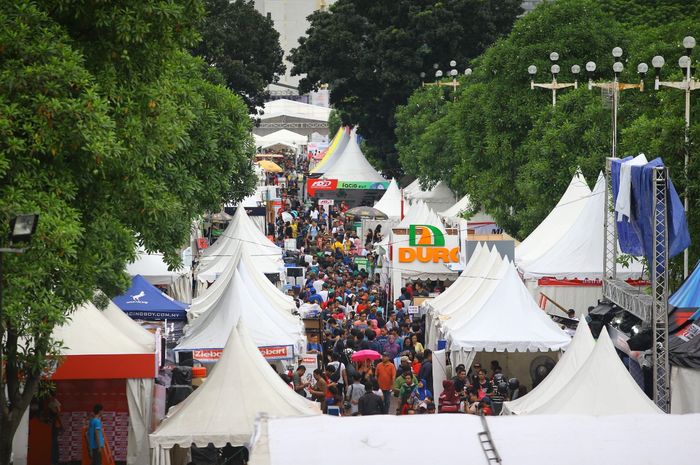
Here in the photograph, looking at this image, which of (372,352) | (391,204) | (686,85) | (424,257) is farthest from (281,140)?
(686,85)

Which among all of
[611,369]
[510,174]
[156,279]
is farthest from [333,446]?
[510,174]

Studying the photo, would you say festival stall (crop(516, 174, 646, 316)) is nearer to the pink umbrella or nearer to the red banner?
the pink umbrella

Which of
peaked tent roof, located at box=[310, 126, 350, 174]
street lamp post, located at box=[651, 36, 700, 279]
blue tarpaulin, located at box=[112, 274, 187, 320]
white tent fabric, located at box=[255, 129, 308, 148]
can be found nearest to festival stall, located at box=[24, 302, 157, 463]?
blue tarpaulin, located at box=[112, 274, 187, 320]

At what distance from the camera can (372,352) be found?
22.0 meters

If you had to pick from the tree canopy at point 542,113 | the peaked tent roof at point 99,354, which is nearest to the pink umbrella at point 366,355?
the peaked tent roof at point 99,354

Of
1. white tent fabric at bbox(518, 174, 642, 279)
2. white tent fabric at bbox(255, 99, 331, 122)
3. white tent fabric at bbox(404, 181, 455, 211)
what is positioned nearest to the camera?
white tent fabric at bbox(518, 174, 642, 279)

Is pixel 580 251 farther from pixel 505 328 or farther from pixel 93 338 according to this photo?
pixel 93 338

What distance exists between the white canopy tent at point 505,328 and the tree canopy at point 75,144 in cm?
727

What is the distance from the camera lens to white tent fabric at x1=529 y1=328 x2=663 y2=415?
15078 millimetres

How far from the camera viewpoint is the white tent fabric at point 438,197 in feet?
165

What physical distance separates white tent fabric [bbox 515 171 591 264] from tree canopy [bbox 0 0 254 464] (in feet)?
46.6

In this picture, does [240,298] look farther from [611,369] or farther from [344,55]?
[344,55]

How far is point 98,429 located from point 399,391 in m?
5.23

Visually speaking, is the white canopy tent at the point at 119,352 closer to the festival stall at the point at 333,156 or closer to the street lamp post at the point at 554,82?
the street lamp post at the point at 554,82
